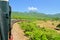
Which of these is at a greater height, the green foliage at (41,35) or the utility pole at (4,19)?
the utility pole at (4,19)

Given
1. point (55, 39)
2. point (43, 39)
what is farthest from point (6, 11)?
point (55, 39)

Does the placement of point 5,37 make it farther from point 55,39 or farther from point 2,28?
point 55,39

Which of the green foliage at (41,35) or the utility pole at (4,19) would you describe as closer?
the utility pole at (4,19)

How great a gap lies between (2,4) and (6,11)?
0.04 m

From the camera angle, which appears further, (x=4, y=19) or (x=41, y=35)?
(x=41, y=35)

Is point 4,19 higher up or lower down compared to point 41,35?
higher up

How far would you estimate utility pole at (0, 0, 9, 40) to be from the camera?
1110 millimetres

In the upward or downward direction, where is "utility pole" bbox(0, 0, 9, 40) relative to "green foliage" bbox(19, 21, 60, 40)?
upward

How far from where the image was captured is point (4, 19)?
1.13 metres

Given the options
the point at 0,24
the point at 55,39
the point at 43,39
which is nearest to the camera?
the point at 0,24

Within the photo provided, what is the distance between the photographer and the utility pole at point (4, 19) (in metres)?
1.11

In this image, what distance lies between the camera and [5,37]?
113 cm

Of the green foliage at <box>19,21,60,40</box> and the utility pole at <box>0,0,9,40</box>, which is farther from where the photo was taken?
the green foliage at <box>19,21,60,40</box>

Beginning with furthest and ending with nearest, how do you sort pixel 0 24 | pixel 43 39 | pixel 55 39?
1. pixel 55 39
2. pixel 43 39
3. pixel 0 24
